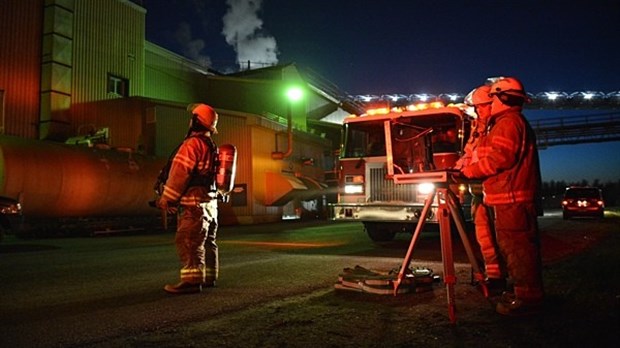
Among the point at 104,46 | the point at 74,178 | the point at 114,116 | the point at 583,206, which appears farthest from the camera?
the point at 104,46

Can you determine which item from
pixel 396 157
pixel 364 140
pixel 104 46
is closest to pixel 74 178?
pixel 364 140

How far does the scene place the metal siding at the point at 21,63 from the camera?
21359mm

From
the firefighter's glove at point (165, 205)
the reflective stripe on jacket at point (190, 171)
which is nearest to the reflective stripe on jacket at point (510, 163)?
the reflective stripe on jacket at point (190, 171)

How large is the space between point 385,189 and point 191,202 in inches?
229

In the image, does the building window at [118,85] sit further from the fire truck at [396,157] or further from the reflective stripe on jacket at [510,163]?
the reflective stripe on jacket at [510,163]

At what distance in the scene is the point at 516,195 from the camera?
4223 millimetres

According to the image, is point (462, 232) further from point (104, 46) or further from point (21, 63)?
point (104, 46)

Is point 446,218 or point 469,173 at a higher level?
point 469,173

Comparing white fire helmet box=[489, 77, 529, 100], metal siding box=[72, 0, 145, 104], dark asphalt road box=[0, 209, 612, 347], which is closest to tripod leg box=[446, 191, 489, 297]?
white fire helmet box=[489, 77, 529, 100]

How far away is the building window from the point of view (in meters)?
25.6

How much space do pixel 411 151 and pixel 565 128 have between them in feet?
160

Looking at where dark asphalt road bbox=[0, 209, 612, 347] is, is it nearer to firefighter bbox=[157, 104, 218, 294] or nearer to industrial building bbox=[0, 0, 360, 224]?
firefighter bbox=[157, 104, 218, 294]

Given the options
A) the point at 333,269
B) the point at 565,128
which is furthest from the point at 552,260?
the point at 565,128

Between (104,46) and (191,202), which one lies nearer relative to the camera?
(191,202)
